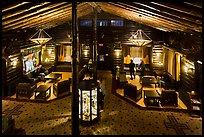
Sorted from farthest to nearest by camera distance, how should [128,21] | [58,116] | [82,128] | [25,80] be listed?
[128,21] → [25,80] → [58,116] → [82,128]

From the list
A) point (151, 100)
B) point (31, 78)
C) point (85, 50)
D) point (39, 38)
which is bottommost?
point (151, 100)

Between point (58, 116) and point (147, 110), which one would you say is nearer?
point (58, 116)

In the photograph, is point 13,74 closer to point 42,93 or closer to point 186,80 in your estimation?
point 42,93

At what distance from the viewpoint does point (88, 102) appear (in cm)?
992

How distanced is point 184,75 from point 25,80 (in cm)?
1272

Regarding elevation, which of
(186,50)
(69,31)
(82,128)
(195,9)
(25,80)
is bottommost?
(82,128)

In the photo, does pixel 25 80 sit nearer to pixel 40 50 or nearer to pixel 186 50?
pixel 40 50

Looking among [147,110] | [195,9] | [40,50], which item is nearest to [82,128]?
[147,110]

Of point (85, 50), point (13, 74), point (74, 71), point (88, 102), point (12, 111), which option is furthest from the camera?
point (85, 50)

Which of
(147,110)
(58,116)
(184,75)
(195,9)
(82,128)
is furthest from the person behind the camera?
(184,75)

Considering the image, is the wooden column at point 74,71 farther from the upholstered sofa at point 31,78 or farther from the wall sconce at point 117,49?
the wall sconce at point 117,49

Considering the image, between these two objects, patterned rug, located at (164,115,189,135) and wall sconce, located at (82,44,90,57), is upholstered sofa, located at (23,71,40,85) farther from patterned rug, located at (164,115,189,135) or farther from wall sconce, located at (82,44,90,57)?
A: patterned rug, located at (164,115,189,135)

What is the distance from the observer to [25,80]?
1680 centimetres

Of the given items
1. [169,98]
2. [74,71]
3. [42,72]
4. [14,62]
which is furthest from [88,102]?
[42,72]
